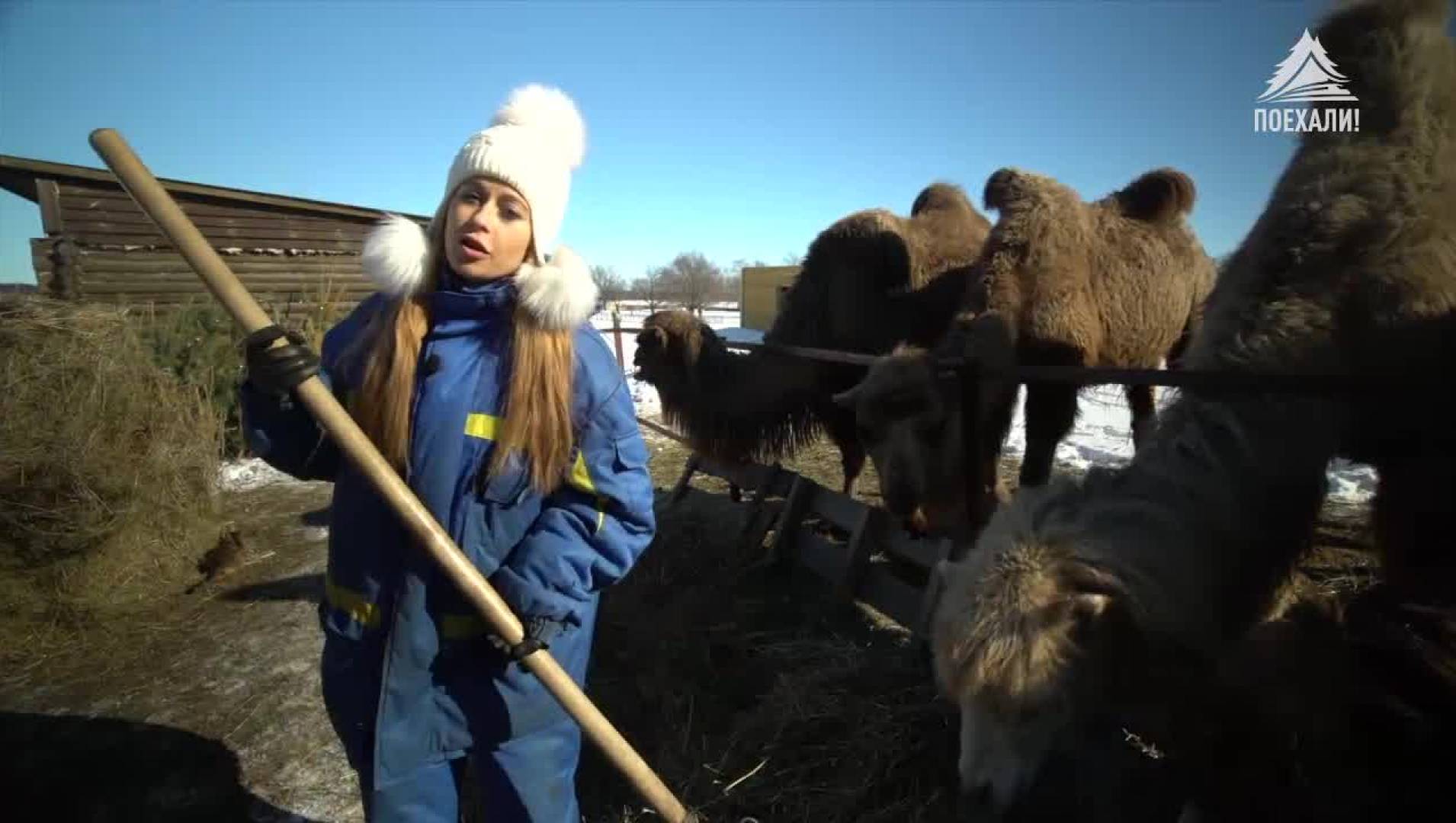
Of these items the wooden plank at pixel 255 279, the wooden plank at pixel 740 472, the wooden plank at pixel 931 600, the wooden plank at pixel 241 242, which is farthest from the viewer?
the wooden plank at pixel 255 279

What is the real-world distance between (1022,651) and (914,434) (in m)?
2.33

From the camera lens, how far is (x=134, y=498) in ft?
16.0

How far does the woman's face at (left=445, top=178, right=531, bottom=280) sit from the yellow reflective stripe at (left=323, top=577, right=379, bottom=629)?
2.96 ft

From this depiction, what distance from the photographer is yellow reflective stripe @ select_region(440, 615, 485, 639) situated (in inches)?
66.7

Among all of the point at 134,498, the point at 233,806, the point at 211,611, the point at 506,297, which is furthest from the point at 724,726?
the point at 134,498

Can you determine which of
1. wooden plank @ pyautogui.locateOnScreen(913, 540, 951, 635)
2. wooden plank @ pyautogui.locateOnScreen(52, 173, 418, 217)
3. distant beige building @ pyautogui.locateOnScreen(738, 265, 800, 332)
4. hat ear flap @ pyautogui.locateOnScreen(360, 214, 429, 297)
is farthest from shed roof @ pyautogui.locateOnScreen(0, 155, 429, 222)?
distant beige building @ pyautogui.locateOnScreen(738, 265, 800, 332)

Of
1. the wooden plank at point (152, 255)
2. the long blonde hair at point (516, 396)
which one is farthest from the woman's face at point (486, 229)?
the wooden plank at point (152, 255)

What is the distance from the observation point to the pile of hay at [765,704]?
272 cm

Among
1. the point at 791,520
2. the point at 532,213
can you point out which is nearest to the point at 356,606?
the point at 532,213

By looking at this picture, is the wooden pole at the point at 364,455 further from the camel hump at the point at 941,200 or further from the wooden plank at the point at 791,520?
the camel hump at the point at 941,200

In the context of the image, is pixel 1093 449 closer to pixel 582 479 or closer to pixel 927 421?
pixel 927 421

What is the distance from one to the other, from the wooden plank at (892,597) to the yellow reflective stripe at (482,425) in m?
2.51

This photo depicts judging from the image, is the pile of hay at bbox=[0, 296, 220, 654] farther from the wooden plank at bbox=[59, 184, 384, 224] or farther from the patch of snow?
the wooden plank at bbox=[59, 184, 384, 224]

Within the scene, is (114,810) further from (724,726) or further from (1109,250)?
(1109,250)
